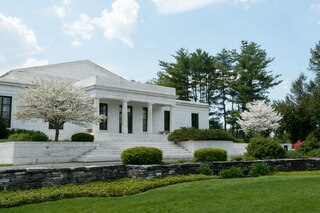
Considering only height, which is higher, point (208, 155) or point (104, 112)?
point (104, 112)

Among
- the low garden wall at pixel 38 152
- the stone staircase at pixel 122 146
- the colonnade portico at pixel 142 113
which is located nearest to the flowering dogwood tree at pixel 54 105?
the low garden wall at pixel 38 152

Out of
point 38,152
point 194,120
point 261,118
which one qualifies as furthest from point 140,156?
point 261,118

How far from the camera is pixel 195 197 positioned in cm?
892

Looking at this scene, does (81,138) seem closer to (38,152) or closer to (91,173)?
(38,152)

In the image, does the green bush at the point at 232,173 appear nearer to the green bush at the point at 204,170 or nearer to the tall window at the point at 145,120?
the green bush at the point at 204,170

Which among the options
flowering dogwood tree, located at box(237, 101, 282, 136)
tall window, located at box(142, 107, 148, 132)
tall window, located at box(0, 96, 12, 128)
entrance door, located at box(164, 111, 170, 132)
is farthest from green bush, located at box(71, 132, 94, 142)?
flowering dogwood tree, located at box(237, 101, 282, 136)

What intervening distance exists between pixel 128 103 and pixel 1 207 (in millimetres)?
22974

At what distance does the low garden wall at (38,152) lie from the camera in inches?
739

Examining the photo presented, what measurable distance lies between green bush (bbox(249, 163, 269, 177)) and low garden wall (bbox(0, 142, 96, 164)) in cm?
1052

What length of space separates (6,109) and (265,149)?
18117mm

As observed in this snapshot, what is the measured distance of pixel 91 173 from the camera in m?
11.4

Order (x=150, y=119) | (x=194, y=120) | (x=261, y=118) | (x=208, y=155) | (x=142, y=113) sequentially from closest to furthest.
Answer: (x=208, y=155) → (x=150, y=119) → (x=142, y=113) → (x=261, y=118) → (x=194, y=120)

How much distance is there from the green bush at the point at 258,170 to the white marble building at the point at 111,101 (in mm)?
14542

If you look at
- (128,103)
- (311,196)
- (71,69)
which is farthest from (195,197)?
(71,69)
